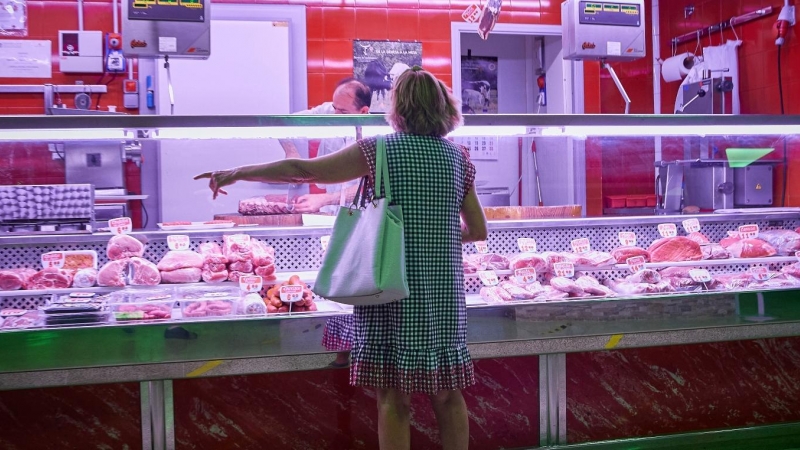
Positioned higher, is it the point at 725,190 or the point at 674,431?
the point at 725,190

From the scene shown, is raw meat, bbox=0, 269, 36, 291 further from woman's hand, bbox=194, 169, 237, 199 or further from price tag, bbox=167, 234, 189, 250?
woman's hand, bbox=194, 169, 237, 199

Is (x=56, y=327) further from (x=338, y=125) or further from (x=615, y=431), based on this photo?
(x=615, y=431)

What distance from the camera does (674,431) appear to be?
3.30 meters

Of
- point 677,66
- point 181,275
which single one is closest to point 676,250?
point 181,275

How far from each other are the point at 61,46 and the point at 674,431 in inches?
228

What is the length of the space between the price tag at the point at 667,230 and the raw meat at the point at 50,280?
2707 mm

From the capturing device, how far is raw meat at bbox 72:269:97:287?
295 centimetres

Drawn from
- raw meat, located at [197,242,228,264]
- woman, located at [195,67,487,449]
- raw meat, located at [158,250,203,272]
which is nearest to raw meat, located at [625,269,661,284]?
woman, located at [195,67,487,449]

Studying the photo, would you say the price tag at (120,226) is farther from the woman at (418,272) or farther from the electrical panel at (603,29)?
the electrical panel at (603,29)

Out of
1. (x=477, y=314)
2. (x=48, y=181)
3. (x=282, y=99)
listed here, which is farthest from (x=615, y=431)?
(x=282, y=99)

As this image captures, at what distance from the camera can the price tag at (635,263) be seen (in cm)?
345

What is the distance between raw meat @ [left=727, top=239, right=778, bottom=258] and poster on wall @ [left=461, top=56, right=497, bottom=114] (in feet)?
15.2

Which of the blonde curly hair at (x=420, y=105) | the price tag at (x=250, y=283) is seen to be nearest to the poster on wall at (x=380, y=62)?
the price tag at (x=250, y=283)

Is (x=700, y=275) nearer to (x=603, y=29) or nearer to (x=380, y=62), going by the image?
(x=603, y=29)
